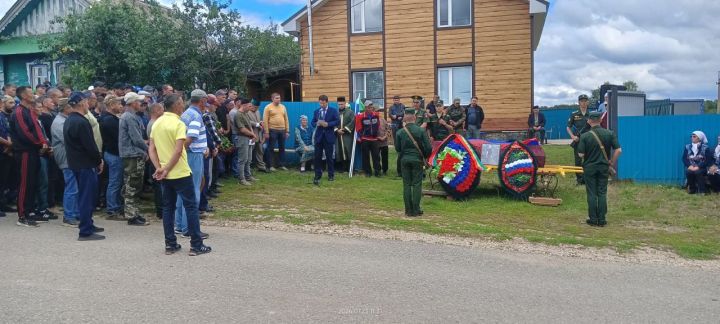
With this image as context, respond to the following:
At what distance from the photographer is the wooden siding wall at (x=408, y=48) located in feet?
70.2

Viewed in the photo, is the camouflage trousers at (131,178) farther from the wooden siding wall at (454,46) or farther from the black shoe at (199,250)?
the wooden siding wall at (454,46)

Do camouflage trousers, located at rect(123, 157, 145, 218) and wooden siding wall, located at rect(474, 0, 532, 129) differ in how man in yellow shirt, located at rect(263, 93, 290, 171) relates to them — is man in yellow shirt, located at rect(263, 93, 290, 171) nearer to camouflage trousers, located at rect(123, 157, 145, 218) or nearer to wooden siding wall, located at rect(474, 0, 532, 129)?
camouflage trousers, located at rect(123, 157, 145, 218)

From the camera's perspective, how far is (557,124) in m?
34.1

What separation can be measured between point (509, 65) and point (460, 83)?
1838 millimetres

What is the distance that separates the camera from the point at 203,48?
1781cm

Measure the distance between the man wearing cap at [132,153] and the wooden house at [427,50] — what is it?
13.7 m

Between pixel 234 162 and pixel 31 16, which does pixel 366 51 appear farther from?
pixel 31 16

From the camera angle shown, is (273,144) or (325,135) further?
(273,144)

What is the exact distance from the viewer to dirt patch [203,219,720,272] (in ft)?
24.4

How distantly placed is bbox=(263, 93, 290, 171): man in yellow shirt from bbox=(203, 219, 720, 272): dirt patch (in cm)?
579

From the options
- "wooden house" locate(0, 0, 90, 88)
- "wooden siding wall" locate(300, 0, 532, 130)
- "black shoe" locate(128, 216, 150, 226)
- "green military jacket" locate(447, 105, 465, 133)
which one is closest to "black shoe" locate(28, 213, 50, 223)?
"black shoe" locate(128, 216, 150, 226)

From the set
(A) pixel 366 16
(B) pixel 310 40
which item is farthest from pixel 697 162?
(B) pixel 310 40

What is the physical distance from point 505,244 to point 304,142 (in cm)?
832

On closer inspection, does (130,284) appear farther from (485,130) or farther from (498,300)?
(485,130)
